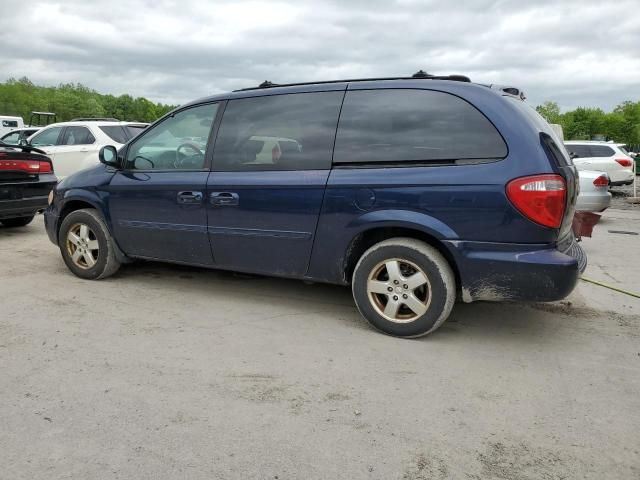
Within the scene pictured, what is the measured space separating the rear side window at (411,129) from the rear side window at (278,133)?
139 mm

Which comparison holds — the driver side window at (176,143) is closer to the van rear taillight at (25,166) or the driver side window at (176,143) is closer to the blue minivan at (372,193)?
the blue minivan at (372,193)

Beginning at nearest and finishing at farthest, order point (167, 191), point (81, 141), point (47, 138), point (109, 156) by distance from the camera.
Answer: point (167, 191) < point (109, 156) < point (81, 141) < point (47, 138)

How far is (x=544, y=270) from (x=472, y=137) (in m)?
1.00

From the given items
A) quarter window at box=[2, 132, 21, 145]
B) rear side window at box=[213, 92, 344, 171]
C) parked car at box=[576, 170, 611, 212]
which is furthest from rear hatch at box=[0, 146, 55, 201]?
parked car at box=[576, 170, 611, 212]

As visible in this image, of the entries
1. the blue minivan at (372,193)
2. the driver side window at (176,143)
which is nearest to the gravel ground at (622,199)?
the blue minivan at (372,193)

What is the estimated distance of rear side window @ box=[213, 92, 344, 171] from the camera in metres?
4.14

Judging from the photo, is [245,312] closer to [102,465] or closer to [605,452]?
[102,465]

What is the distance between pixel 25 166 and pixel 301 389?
605 cm

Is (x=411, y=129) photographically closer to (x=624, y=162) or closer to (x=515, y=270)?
(x=515, y=270)

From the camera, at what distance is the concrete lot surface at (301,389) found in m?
2.50

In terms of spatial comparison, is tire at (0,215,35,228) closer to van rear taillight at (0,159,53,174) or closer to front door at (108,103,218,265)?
van rear taillight at (0,159,53,174)

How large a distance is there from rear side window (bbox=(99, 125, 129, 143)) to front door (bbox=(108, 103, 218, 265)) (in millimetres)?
5877

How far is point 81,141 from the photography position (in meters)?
10.7

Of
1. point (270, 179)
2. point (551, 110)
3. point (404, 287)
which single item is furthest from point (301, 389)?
point (551, 110)
